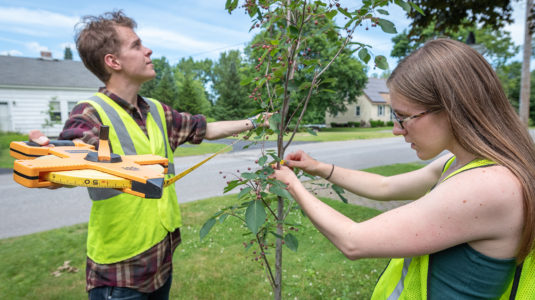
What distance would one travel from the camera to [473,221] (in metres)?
0.96

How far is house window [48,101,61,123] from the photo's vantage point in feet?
67.1

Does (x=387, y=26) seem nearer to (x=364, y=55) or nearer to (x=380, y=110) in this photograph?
(x=364, y=55)

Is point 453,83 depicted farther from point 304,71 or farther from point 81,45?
point 81,45

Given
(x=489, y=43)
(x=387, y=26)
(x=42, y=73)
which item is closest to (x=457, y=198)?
(x=387, y=26)

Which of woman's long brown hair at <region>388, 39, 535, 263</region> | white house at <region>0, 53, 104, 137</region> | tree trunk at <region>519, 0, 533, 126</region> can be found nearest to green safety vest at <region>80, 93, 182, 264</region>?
woman's long brown hair at <region>388, 39, 535, 263</region>

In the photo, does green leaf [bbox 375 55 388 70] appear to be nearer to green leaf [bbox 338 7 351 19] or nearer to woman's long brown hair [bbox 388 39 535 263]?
green leaf [bbox 338 7 351 19]

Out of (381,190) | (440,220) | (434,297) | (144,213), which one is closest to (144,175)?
(144,213)

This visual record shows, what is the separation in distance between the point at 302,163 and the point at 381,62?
2.30ft

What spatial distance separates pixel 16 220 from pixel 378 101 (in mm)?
43113

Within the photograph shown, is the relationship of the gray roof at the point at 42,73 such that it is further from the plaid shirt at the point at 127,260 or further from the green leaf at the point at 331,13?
the green leaf at the point at 331,13

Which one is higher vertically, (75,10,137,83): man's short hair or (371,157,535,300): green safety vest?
(75,10,137,83): man's short hair

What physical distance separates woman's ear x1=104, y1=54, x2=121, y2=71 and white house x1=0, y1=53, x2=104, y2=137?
22.0 metres

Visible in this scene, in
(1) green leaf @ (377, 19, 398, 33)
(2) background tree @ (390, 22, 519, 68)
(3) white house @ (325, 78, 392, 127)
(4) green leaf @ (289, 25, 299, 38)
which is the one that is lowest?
(4) green leaf @ (289, 25, 299, 38)

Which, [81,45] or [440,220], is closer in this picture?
[440,220]
